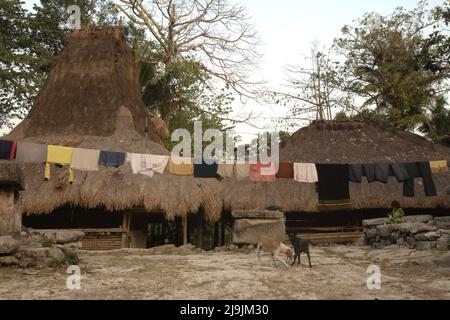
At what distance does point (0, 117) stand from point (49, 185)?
36.6 feet

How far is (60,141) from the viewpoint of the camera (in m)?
17.0

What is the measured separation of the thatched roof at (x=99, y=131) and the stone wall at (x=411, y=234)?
5544mm

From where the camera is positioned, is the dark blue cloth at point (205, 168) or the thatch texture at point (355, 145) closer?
the dark blue cloth at point (205, 168)

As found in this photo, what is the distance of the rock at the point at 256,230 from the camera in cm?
1140

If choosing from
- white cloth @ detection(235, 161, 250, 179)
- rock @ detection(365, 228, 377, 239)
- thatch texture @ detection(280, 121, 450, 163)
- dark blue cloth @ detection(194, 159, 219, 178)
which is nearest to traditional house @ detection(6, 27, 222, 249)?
dark blue cloth @ detection(194, 159, 219, 178)

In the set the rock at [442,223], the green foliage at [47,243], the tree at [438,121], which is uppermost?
the tree at [438,121]

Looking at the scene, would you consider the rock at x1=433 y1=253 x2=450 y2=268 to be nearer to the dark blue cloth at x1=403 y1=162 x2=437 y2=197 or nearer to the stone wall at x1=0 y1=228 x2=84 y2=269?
the stone wall at x1=0 y1=228 x2=84 y2=269

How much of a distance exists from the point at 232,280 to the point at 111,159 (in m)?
8.83

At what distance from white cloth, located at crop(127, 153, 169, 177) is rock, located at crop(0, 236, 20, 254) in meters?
7.61

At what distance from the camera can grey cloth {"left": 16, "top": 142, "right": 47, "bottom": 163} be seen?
1309 cm

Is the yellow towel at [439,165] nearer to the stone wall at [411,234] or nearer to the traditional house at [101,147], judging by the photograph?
the stone wall at [411,234]

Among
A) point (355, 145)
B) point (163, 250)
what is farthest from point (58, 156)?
point (355, 145)

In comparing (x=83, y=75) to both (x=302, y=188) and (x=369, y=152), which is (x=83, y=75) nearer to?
(x=302, y=188)

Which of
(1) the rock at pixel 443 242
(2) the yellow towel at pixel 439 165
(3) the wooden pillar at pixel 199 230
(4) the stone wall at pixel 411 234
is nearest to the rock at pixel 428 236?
(4) the stone wall at pixel 411 234
